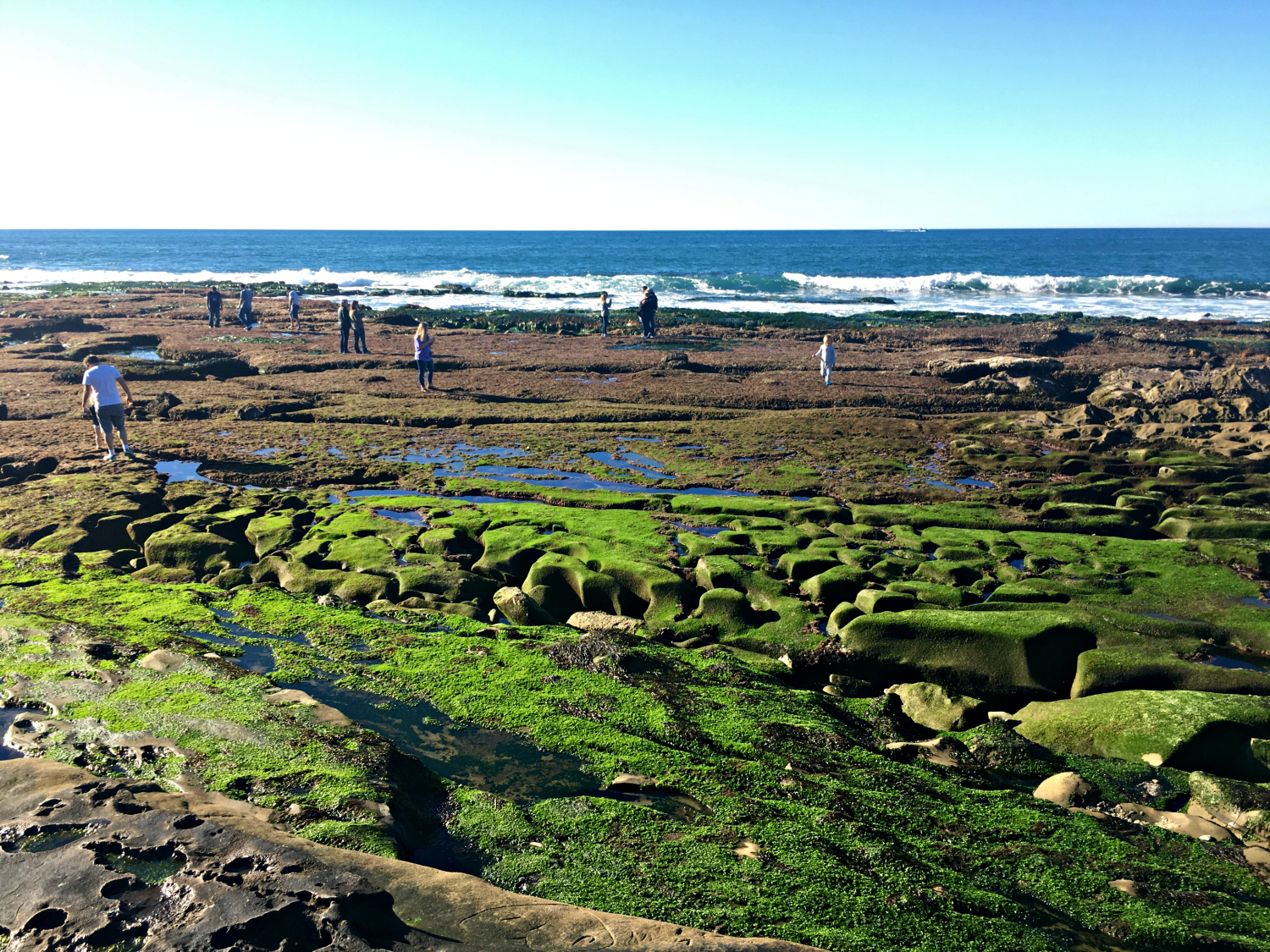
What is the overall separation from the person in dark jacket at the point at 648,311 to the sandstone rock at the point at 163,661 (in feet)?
93.6

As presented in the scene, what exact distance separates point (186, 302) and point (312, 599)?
47.7m

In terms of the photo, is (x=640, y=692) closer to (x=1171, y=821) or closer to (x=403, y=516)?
(x=1171, y=821)

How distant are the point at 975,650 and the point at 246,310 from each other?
3604 centimetres

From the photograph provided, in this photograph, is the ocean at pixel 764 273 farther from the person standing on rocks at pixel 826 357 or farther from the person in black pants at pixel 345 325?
the person standing on rocks at pixel 826 357

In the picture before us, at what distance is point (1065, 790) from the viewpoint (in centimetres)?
589

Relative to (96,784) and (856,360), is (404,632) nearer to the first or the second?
(96,784)

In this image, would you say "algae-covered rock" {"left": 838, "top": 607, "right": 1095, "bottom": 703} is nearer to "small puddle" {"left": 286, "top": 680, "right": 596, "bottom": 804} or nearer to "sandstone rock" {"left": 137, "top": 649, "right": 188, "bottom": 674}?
"small puddle" {"left": 286, "top": 680, "right": 596, "bottom": 804}

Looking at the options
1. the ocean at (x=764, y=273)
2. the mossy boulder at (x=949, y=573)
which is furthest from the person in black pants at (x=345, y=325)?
the mossy boulder at (x=949, y=573)

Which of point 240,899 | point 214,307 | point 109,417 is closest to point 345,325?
point 214,307

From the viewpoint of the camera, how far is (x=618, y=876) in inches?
184

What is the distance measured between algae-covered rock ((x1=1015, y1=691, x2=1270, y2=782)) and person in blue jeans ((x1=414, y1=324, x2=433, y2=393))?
59.5 feet

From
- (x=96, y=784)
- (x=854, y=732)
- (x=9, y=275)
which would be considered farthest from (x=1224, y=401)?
(x=9, y=275)

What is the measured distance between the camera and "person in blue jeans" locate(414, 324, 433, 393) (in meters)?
21.6

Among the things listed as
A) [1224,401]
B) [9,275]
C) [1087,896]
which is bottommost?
[1087,896]
